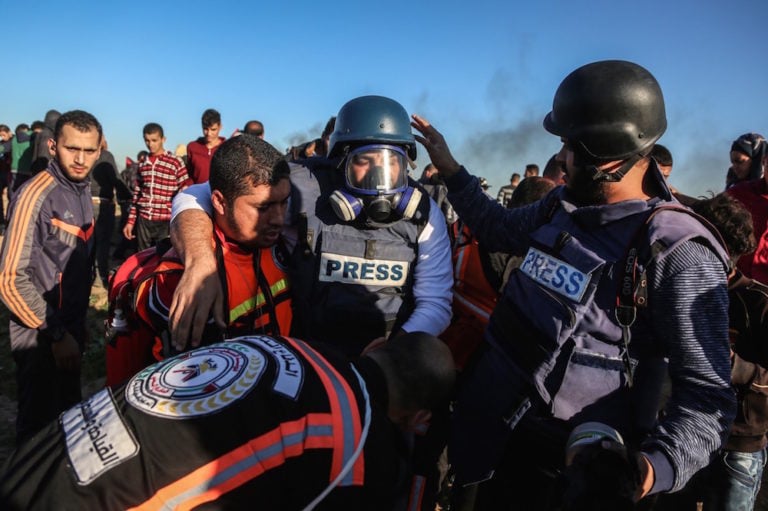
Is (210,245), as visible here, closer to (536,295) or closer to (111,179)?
(536,295)

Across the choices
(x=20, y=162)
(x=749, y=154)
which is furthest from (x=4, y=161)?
(x=749, y=154)

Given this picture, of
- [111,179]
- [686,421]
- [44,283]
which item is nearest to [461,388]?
[686,421]

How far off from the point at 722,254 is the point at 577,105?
0.74m

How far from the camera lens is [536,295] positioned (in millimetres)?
1938

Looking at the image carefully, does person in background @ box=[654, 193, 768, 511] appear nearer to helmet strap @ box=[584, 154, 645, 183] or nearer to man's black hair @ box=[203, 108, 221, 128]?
helmet strap @ box=[584, 154, 645, 183]

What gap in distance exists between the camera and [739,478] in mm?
2672

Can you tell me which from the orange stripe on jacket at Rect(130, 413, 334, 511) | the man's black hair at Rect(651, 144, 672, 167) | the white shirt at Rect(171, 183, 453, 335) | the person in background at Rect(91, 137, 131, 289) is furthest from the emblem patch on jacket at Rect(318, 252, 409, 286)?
the person in background at Rect(91, 137, 131, 289)

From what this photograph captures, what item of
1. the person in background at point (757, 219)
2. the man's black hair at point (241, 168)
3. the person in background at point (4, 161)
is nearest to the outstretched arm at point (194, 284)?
the man's black hair at point (241, 168)

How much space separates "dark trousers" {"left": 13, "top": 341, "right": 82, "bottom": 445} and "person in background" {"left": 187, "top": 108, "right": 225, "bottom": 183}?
157 inches

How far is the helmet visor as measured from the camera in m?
2.46

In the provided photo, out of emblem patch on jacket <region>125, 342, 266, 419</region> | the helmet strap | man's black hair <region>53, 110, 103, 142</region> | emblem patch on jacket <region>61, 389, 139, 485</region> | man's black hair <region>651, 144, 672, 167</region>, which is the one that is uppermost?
man's black hair <region>53, 110, 103, 142</region>

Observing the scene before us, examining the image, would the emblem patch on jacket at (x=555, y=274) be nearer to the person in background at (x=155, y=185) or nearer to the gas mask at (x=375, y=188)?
the gas mask at (x=375, y=188)

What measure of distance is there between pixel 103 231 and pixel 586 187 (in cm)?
824

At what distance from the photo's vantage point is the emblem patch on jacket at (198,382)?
126 cm
